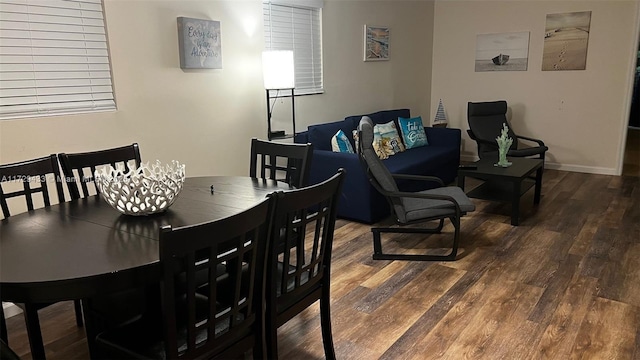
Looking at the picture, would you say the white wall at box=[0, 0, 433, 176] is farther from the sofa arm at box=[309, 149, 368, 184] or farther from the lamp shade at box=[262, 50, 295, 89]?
the sofa arm at box=[309, 149, 368, 184]

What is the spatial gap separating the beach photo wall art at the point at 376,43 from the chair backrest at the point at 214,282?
4.15m

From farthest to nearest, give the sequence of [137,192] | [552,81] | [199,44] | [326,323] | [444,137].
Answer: [552,81], [444,137], [199,44], [326,323], [137,192]

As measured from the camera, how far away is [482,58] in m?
6.28

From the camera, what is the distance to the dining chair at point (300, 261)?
165 centimetres

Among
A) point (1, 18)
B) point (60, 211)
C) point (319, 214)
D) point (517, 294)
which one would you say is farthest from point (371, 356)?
point (1, 18)

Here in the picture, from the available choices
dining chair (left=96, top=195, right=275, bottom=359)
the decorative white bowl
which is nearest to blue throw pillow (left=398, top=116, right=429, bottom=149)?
the decorative white bowl

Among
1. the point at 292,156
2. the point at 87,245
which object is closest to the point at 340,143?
the point at 292,156

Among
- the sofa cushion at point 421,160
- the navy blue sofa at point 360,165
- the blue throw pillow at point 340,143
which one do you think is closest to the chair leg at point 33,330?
the navy blue sofa at point 360,165

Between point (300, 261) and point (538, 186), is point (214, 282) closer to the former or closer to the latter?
point (300, 261)

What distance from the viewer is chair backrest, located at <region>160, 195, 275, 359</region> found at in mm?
1301

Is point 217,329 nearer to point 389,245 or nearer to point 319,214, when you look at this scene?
point 319,214

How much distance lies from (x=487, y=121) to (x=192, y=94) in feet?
12.3

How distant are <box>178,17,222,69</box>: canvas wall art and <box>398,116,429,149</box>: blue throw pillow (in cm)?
247

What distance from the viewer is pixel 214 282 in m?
1.42
